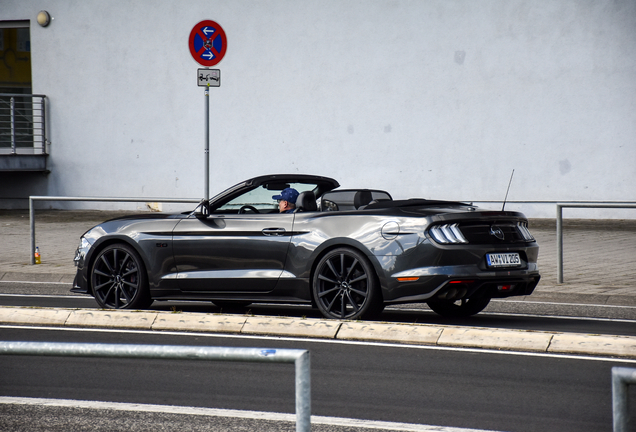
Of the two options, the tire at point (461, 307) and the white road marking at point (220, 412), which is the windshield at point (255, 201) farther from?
the white road marking at point (220, 412)

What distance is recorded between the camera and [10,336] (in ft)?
24.4

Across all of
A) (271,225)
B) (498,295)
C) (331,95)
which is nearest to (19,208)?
(331,95)

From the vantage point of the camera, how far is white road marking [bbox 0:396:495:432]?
15.6ft

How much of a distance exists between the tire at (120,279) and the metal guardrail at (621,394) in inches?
270

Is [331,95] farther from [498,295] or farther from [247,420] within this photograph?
[247,420]

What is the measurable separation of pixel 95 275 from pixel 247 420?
4.64m

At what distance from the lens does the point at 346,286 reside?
314 inches

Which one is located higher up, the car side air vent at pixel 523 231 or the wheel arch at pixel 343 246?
the car side air vent at pixel 523 231

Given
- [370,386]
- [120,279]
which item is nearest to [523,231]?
[370,386]


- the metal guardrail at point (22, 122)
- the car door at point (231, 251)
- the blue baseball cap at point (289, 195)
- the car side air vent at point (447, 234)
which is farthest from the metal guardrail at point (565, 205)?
the metal guardrail at point (22, 122)

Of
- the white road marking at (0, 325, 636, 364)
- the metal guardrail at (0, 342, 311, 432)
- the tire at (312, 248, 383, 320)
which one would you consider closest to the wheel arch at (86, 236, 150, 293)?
the white road marking at (0, 325, 636, 364)

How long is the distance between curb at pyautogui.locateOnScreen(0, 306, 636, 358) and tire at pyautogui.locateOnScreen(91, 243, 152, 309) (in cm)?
81

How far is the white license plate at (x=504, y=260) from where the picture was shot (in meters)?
7.82

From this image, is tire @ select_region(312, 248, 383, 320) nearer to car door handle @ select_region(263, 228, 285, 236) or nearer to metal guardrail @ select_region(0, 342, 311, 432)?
car door handle @ select_region(263, 228, 285, 236)
